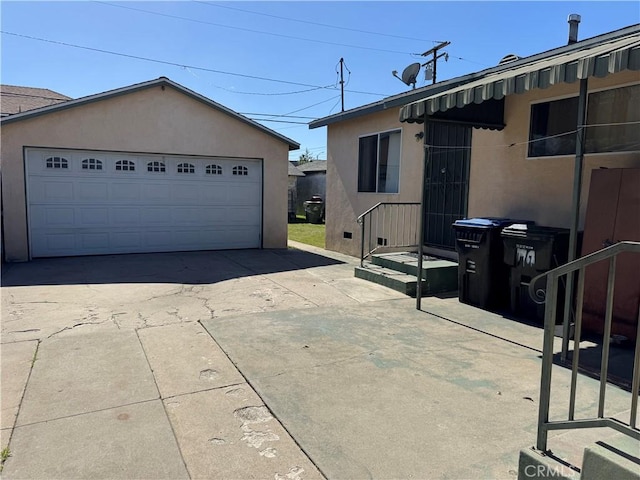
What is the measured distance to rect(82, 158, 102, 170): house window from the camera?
10195 millimetres

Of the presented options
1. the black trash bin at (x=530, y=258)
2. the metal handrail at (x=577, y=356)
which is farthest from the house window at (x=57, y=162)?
the metal handrail at (x=577, y=356)

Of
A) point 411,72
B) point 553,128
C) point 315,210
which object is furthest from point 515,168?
point 315,210

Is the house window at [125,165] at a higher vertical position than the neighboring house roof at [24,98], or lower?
lower

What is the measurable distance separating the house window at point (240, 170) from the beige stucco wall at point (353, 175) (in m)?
2.29

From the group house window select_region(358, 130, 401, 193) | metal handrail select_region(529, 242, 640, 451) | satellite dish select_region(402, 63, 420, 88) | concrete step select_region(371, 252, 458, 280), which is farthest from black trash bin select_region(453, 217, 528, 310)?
satellite dish select_region(402, 63, 420, 88)

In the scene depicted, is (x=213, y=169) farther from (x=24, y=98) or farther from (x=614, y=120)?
(x=614, y=120)

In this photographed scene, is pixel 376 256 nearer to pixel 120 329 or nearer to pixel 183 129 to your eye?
pixel 120 329

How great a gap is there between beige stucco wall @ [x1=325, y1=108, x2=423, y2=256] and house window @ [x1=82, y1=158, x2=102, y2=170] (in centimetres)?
567

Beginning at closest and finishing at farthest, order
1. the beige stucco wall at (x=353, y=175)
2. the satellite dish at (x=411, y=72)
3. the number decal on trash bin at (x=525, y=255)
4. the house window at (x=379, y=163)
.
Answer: the number decal on trash bin at (x=525, y=255), the beige stucco wall at (x=353, y=175), the house window at (x=379, y=163), the satellite dish at (x=411, y=72)

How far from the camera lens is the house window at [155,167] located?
35.8 ft

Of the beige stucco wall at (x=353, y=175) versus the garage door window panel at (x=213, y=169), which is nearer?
the beige stucco wall at (x=353, y=175)

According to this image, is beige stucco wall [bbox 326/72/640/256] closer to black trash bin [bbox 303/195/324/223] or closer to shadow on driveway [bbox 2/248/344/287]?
shadow on driveway [bbox 2/248/344/287]

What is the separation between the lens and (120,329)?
204 inches

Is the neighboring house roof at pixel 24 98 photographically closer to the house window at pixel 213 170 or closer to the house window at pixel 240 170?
the house window at pixel 213 170
